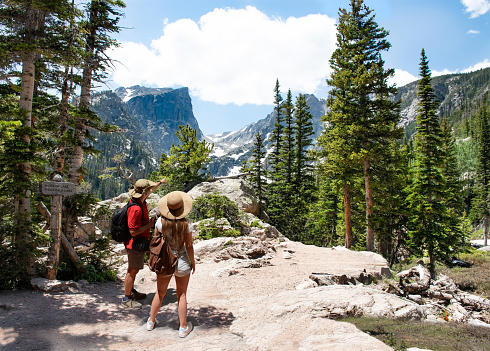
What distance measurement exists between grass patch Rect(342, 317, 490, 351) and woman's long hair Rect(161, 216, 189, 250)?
3.02 metres

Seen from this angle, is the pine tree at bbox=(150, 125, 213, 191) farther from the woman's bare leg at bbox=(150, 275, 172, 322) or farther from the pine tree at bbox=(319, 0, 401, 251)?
the woman's bare leg at bbox=(150, 275, 172, 322)

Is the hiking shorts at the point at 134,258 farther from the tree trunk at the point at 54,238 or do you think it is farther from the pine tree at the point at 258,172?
the pine tree at the point at 258,172

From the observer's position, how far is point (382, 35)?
53.9ft

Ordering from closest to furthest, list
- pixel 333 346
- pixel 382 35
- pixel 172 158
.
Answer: pixel 333 346, pixel 382 35, pixel 172 158

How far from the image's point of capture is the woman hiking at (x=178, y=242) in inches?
165

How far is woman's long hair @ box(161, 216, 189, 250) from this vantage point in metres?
4.20

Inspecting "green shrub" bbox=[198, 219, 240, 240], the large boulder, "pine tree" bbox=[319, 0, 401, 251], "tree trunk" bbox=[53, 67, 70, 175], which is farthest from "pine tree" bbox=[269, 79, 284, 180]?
"tree trunk" bbox=[53, 67, 70, 175]

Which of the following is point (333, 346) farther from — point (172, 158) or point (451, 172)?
point (451, 172)

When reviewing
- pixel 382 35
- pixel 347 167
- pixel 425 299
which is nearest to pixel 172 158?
pixel 347 167

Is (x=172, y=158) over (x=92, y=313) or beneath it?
over

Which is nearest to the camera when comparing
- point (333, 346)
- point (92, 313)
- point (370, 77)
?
point (333, 346)

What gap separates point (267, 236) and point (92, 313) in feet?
36.5

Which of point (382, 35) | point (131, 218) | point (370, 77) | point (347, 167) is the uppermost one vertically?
point (382, 35)

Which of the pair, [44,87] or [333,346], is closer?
[333,346]
